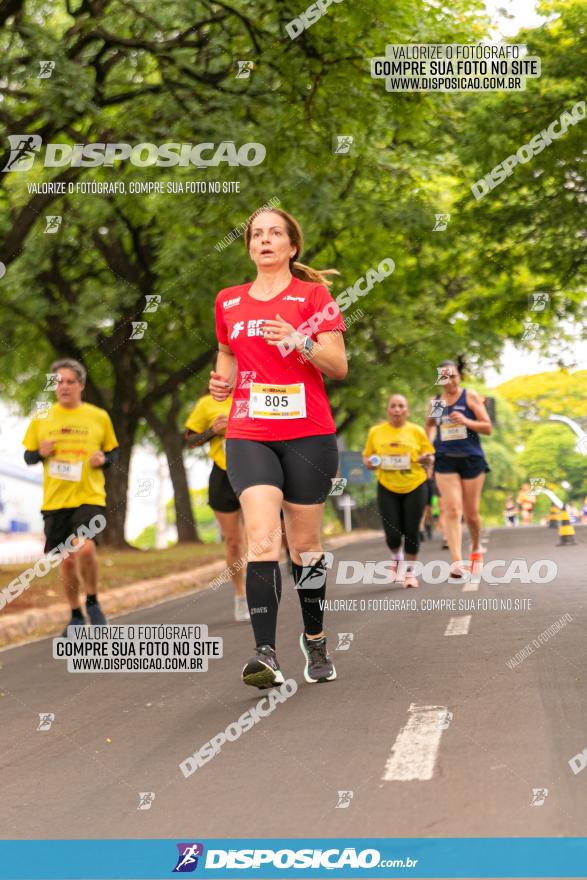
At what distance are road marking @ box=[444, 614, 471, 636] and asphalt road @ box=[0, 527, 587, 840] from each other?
0.06m

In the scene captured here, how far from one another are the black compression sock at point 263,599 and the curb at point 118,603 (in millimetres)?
4351

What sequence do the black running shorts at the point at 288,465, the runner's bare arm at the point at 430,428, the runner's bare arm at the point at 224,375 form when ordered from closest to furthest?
the black running shorts at the point at 288,465 < the runner's bare arm at the point at 224,375 < the runner's bare arm at the point at 430,428

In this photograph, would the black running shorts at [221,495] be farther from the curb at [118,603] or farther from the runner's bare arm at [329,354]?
the runner's bare arm at [329,354]

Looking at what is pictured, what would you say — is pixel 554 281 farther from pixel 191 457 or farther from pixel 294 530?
pixel 191 457

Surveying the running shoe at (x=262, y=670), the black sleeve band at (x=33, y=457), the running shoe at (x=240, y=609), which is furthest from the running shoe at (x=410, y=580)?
the running shoe at (x=262, y=670)

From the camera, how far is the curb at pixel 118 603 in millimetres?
10992

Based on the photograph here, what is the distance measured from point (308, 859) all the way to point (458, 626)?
5401 mm

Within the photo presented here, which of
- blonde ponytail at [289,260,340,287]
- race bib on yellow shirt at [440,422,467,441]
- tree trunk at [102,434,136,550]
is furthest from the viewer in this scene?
tree trunk at [102,434,136,550]

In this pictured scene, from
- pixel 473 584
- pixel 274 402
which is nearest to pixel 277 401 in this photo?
pixel 274 402

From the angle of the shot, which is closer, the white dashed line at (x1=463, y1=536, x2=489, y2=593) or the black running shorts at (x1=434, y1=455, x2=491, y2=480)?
the white dashed line at (x1=463, y1=536, x2=489, y2=593)

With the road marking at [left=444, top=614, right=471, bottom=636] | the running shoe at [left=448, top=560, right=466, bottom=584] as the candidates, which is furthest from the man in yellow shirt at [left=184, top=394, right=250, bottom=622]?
the running shoe at [left=448, top=560, right=466, bottom=584]

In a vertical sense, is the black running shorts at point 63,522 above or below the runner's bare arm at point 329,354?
below

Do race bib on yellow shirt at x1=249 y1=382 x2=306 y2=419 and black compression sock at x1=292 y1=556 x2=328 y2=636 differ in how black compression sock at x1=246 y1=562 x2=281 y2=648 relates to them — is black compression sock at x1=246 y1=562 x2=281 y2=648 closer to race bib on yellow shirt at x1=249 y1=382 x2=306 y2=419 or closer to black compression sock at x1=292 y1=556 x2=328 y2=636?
black compression sock at x1=292 y1=556 x2=328 y2=636

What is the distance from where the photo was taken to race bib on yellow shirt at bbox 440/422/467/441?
12398mm
